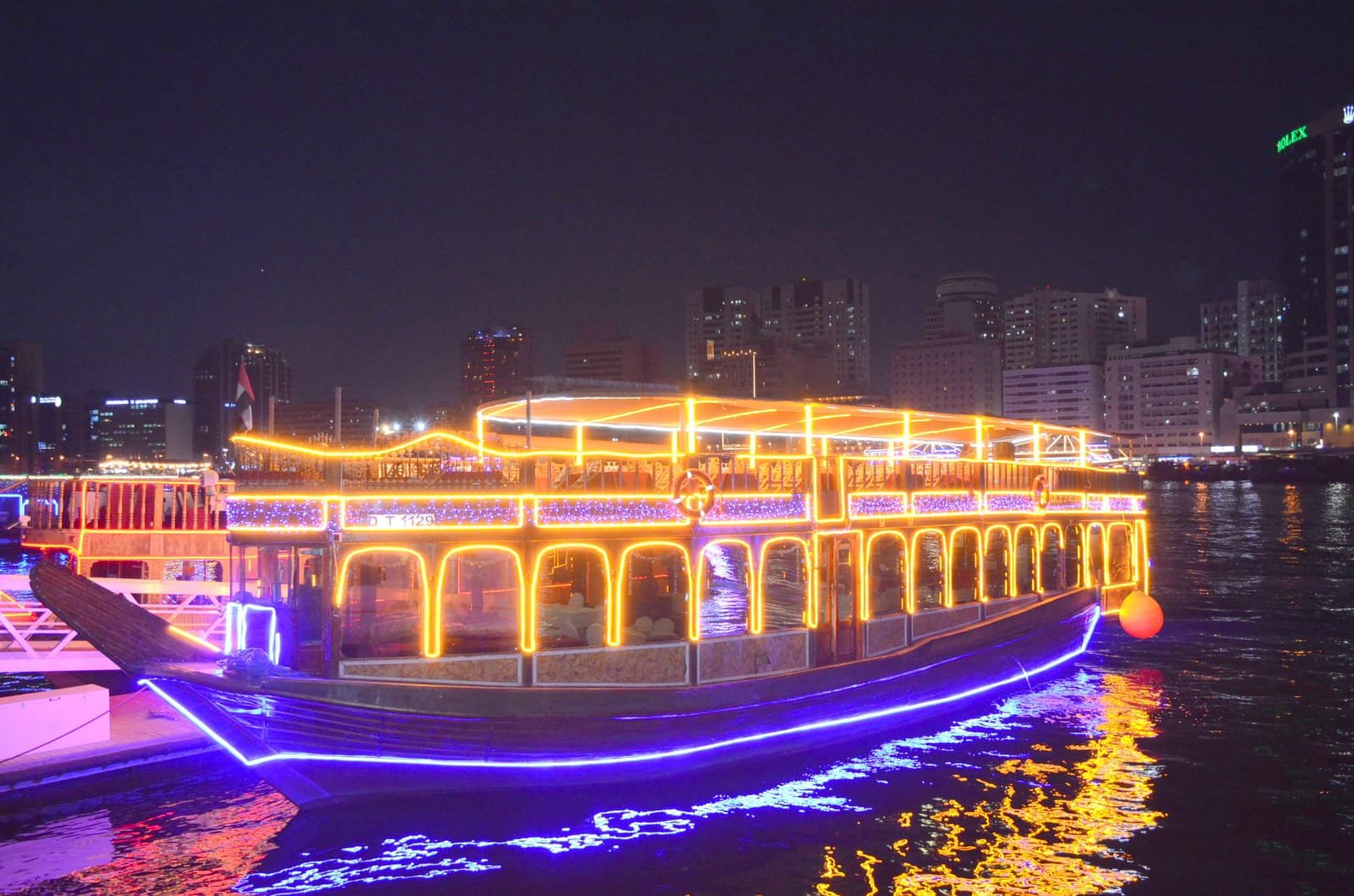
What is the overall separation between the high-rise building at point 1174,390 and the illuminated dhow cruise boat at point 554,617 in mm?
141486

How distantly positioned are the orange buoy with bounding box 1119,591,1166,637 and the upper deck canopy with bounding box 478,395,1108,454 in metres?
3.69

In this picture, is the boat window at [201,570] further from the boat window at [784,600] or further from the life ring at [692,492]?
the life ring at [692,492]

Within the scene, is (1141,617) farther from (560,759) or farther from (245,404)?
(245,404)

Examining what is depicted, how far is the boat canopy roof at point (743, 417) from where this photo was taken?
42.1ft

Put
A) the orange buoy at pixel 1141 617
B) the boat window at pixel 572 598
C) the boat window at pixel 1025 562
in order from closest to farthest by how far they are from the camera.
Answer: the boat window at pixel 572 598 → the boat window at pixel 1025 562 → the orange buoy at pixel 1141 617

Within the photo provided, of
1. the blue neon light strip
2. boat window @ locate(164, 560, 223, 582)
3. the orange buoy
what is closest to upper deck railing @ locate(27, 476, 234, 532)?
boat window @ locate(164, 560, 223, 582)

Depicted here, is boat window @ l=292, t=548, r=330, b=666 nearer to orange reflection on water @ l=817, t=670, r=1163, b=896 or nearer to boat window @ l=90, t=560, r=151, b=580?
orange reflection on water @ l=817, t=670, r=1163, b=896

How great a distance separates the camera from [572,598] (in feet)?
46.7

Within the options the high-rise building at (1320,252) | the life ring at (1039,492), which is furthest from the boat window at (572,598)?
the high-rise building at (1320,252)

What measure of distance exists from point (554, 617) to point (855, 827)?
4001 mm

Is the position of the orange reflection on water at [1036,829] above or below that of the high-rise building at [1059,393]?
below

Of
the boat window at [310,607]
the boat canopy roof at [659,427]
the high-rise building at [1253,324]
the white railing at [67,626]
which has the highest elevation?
the high-rise building at [1253,324]

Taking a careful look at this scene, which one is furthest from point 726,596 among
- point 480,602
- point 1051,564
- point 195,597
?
point 1051,564

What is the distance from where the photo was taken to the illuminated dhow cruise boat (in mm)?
10047
